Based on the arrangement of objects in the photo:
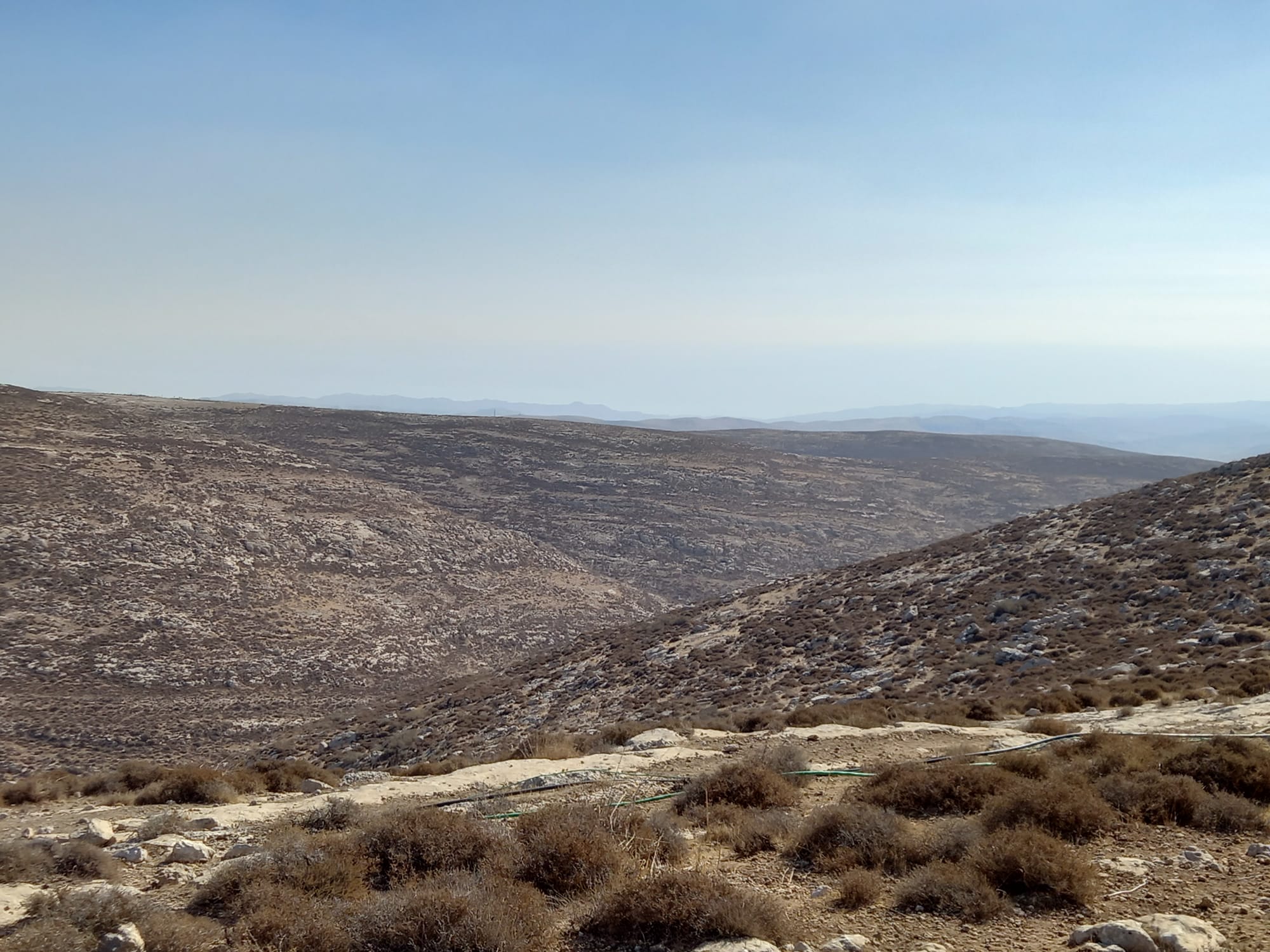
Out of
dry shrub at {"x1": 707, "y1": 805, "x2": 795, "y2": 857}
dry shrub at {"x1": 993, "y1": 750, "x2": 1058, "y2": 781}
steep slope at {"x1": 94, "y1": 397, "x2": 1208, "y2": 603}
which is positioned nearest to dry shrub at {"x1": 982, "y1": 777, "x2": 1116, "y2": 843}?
dry shrub at {"x1": 993, "y1": 750, "x2": 1058, "y2": 781}

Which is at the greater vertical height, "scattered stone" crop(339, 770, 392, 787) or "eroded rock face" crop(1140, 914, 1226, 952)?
"eroded rock face" crop(1140, 914, 1226, 952)

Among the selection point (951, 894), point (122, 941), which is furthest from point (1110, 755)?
point (122, 941)

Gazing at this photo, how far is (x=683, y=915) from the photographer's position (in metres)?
5.31

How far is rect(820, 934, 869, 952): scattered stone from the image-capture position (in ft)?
17.1

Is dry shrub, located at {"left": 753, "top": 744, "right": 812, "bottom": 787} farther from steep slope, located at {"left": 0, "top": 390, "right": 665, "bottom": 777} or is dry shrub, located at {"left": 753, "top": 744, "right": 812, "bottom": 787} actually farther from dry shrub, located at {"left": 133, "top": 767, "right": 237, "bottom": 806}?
steep slope, located at {"left": 0, "top": 390, "right": 665, "bottom": 777}

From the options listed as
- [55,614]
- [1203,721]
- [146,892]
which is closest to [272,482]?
[55,614]

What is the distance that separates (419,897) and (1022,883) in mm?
4721

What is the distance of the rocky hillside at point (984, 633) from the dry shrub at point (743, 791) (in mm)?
8533

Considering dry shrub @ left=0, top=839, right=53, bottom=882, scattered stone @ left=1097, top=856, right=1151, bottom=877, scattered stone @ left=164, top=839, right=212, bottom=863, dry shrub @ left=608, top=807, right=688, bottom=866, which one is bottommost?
scattered stone @ left=164, top=839, right=212, bottom=863

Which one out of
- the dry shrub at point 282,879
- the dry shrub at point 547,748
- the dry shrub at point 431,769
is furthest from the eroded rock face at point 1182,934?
the dry shrub at point 431,769

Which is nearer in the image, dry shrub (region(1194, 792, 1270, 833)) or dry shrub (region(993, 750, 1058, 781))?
dry shrub (region(1194, 792, 1270, 833))

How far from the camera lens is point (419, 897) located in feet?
17.5

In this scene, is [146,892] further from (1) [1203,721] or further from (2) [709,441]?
(2) [709,441]

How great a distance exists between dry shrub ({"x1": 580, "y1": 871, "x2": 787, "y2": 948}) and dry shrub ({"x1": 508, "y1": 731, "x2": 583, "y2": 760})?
708 centimetres
